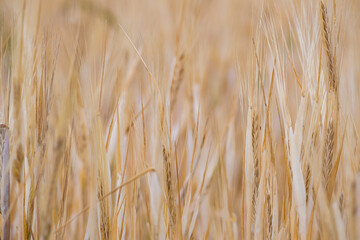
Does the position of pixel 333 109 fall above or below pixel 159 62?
below

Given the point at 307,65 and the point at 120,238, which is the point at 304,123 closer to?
the point at 307,65

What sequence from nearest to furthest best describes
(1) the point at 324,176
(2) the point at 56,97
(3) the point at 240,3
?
(1) the point at 324,176 < (2) the point at 56,97 < (3) the point at 240,3

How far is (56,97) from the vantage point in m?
0.75

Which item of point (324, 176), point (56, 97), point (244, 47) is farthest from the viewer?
point (244, 47)

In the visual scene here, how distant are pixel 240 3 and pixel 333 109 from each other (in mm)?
1302

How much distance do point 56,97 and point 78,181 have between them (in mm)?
202

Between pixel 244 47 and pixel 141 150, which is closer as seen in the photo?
pixel 141 150

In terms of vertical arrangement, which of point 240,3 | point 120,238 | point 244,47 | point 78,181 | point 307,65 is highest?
point 240,3

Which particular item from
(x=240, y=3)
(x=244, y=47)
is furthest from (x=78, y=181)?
(x=240, y=3)

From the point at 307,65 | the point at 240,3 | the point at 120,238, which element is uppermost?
the point at 240,3

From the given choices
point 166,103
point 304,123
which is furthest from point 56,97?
point 304,123

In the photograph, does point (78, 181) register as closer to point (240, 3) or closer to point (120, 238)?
point (120, 238)

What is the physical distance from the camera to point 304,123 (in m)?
0.54

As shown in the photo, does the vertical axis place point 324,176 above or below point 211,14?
below
